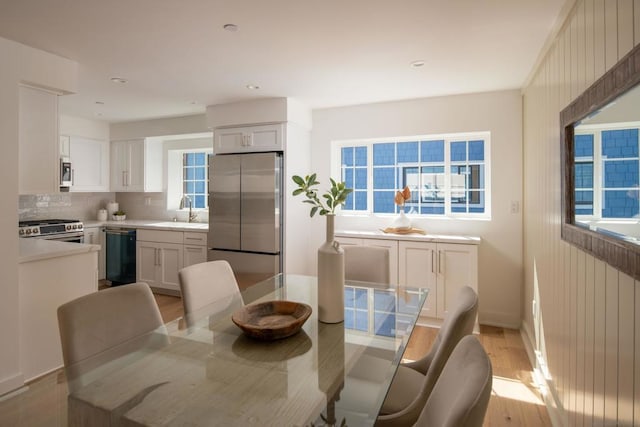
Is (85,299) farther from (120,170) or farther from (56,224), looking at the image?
(120,170)

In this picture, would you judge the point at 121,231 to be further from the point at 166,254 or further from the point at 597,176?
the point at 597,176

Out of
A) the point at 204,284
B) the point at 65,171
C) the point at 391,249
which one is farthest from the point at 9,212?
the point at 391,249

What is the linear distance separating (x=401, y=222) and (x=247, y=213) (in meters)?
1.72

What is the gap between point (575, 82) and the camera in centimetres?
178

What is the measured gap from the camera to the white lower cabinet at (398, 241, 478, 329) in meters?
3.50

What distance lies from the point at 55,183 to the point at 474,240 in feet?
12.1

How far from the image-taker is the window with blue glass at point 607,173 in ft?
3.62

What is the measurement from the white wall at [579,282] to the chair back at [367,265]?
1.08m

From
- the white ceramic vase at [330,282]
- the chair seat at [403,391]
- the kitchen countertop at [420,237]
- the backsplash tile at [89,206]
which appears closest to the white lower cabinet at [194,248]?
the backsplash tile at [89,206]

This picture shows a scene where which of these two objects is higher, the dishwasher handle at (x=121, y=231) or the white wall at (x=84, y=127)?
the white wall at (x=84, y=127)

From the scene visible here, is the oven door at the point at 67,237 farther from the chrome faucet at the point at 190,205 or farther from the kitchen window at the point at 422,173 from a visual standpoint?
the kitchen window at the point at 422,173

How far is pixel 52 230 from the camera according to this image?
14.1 ft

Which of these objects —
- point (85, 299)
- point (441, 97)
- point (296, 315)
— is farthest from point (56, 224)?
point (441, 97)

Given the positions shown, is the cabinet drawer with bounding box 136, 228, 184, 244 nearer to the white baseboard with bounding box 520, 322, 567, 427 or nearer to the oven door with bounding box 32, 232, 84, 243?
the oven door with bounding box 32, 232, 84, 243
